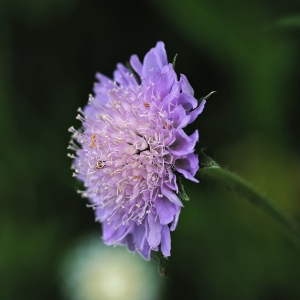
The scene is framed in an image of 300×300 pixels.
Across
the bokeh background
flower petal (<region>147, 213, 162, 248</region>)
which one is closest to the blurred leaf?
the bokeh background

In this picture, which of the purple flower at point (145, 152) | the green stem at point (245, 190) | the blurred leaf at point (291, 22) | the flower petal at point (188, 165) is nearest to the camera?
the flower petal at point (188, 165)

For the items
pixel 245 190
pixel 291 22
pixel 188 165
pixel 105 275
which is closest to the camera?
pixel 188 165

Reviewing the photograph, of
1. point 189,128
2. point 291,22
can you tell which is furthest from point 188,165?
point 189,128

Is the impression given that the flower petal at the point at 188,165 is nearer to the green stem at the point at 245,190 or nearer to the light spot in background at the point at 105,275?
the green stem at the point at 245,190

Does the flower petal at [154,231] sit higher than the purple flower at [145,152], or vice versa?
the purple flower at [145,152]

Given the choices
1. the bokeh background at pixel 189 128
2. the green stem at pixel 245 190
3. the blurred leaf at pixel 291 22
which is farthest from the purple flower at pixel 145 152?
the bokeh background at pixel 189 128

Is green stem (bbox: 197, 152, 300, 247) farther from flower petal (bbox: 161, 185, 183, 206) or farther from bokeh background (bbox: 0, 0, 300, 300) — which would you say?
bokeh background (bbox: 0, 0, 300, 300)

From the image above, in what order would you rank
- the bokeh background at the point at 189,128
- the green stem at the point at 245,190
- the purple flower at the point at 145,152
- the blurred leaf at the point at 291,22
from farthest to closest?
the bokeh background at the point at 189,128 → the blurred leaf at the point at 291,22 → the green stem at the point at 245,190 → the purple flower at the point at 145,152

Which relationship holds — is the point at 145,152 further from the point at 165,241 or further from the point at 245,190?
the point at 245,190
